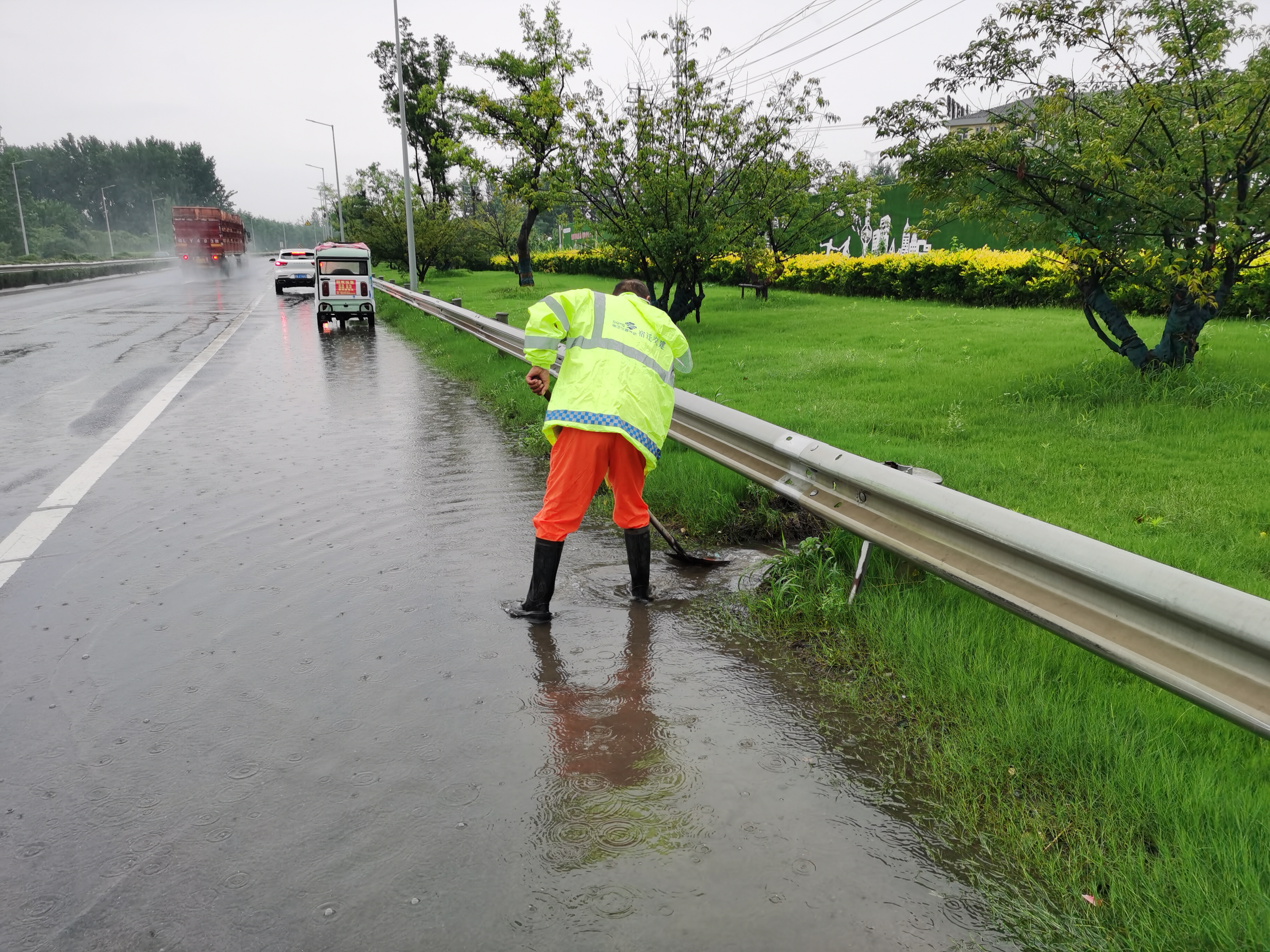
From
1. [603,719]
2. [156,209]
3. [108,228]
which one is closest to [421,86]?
[603,719]

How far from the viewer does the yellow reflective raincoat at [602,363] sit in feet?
14.1

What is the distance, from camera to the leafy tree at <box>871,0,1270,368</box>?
7254 millimetres

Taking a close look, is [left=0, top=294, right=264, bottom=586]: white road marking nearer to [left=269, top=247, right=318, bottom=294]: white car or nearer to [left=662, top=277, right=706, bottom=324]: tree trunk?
[left=662, top=277, right=706, bottom=324]: tree trunk

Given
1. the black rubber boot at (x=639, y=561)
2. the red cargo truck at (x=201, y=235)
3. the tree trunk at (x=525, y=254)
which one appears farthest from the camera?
the red cargo truck at (x=201, y=235)

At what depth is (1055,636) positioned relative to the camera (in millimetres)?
3627

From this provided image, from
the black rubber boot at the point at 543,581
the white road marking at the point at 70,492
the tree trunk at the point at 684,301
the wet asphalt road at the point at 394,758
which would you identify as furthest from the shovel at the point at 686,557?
the tree trunk at the point at 684,301

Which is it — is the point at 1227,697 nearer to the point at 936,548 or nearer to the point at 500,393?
the point at 936,548

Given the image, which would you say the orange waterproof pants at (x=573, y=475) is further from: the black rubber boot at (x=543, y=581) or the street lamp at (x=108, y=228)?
the street lamp at (x=108, y=228)

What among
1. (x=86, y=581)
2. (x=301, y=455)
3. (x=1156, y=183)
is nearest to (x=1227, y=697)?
(x=86, y=581)

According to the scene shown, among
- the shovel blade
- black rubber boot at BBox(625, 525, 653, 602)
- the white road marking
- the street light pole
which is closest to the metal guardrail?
the shovel blade

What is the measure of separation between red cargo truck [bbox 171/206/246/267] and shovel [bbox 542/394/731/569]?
55563mm

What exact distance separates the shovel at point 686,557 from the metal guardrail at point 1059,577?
21.0 inches

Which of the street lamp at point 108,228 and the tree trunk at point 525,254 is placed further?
the street lamp at point 108,228

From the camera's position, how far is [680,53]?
1462 cm
